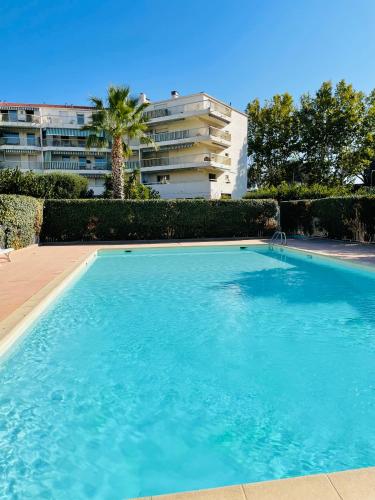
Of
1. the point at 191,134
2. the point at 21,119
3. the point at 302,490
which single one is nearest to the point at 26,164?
the point at 21,119

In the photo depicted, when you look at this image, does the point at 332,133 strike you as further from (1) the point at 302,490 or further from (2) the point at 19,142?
(1) the point at 302,490

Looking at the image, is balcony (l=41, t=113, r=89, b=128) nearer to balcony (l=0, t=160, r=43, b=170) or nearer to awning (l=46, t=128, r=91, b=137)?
awning (l=46, t=128, r=91, b=137)

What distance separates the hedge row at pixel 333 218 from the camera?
60.7 feet

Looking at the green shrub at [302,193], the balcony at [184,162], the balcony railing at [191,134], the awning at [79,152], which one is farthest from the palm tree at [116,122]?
the awning at [79,152]

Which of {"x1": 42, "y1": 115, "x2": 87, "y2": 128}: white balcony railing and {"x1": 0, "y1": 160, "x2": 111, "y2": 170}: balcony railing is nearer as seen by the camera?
{"x1": 0, "y1": 160, "x2": 111, "y2": 170}: balcony railing

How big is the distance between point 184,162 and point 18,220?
28.6 metres

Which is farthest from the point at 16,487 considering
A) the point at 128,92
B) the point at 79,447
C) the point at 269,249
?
the point at 128,92

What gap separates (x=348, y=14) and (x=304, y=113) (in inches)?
1227

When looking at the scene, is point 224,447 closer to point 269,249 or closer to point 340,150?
point 269,249

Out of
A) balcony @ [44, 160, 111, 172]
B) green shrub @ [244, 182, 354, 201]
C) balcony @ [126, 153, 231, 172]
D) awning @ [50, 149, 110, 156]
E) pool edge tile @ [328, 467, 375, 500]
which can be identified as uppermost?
awning @ [50, 149, 110, 156]

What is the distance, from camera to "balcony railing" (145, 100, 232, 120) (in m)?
42.3

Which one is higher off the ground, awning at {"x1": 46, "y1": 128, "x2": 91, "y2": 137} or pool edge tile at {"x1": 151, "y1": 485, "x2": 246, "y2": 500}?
awning at {"x1": 46, "y1": 128, "x2": 91, "y2": 137}

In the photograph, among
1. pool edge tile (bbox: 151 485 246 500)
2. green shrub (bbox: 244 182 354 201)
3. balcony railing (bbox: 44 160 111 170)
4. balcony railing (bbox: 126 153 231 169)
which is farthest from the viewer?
balcony railing (bbox: 44 160 111 170)

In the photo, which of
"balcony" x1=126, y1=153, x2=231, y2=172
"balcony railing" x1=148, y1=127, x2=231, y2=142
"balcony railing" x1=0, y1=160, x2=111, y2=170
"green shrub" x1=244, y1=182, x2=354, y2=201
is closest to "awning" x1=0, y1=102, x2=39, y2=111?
"balcony railing" x1=0, y1=160, x2=111, y2=170
